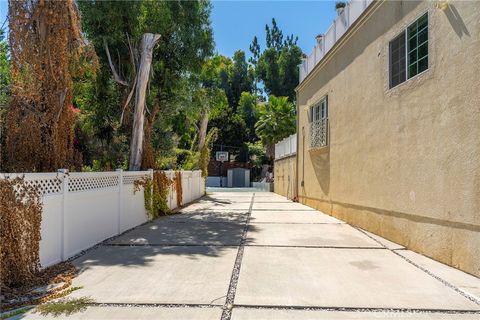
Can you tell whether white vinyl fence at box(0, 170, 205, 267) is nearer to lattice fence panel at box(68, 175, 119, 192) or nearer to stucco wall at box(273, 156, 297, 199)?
lattice fence panel at box(68, 175, 119, 192)

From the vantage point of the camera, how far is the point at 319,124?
14484 mm

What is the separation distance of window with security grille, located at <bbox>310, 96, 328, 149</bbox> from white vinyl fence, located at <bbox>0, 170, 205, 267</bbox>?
6626 millimetres

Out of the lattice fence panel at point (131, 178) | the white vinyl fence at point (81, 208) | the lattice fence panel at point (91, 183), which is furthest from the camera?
the lattice fence panel at point (131, 178)

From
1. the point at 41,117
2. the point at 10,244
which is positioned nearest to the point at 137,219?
the point at 41,117

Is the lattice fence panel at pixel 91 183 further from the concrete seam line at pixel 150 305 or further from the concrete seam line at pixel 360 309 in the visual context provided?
the concrete seam line at pixel 360 309

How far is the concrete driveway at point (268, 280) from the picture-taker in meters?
4.08

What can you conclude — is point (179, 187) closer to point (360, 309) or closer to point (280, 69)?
point (360, 309)

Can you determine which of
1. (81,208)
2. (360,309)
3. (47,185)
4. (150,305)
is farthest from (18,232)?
(360,309)

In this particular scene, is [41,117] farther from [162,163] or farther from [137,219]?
[162,163]

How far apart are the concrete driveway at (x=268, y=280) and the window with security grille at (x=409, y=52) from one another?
11.2 ft

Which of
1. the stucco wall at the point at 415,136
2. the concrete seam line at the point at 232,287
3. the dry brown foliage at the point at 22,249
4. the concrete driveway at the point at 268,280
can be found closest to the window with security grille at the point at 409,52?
the stucco wall at the point at 415,136

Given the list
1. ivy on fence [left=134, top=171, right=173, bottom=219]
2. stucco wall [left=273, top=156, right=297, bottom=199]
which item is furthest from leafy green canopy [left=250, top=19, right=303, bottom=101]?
ivy on fence [left=134, top=171, right=173, bottom=219]

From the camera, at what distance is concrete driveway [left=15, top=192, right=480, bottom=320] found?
408 cm

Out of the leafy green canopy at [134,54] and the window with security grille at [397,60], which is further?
the leafy green canopy at [134,54]
